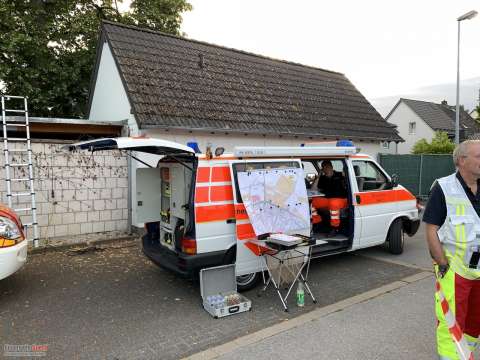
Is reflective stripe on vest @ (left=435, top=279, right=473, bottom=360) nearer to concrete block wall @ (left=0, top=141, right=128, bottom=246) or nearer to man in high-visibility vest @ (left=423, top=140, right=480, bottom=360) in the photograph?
man in high-visibility vest @ (left=423, top=140, right=480, bottom=360)

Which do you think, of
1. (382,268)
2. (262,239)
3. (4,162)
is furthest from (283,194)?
(4,162)

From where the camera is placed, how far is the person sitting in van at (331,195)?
21.1 feet

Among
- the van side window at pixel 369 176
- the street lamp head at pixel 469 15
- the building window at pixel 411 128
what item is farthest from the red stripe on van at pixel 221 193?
the building window at pixel 411 128

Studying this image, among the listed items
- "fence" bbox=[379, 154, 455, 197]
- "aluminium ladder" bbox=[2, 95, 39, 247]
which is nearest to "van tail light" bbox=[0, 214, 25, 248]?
"aluminium ladder" bbox=[2, 95, 39, 247]

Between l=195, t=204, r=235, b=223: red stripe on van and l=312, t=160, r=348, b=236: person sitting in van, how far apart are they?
2.32m

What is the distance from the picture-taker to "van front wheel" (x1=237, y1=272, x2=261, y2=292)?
5.18 metres

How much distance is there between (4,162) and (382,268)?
24.5 feet

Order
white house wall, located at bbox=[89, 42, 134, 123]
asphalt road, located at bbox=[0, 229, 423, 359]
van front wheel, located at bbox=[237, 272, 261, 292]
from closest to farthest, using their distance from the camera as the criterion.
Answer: asphalt road, located at bbox=[0, 229, 423, 359], van front wheel, located at bbox=[237, 272, 261, 292], white house wall, located at bbox=[89, 42, 134, 123]

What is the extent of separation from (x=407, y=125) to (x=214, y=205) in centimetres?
3835

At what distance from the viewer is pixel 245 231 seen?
496 centimetres

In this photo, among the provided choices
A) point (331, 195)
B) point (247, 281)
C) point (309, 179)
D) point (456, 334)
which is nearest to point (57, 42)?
point (309, 179)

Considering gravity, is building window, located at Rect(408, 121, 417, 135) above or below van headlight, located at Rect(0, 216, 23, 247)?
above

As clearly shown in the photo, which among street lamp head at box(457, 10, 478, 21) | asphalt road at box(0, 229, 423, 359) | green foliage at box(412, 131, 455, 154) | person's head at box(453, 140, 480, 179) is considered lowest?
asphalt road at box(0, 229, 423, 359)

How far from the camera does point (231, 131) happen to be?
31.9 ft
